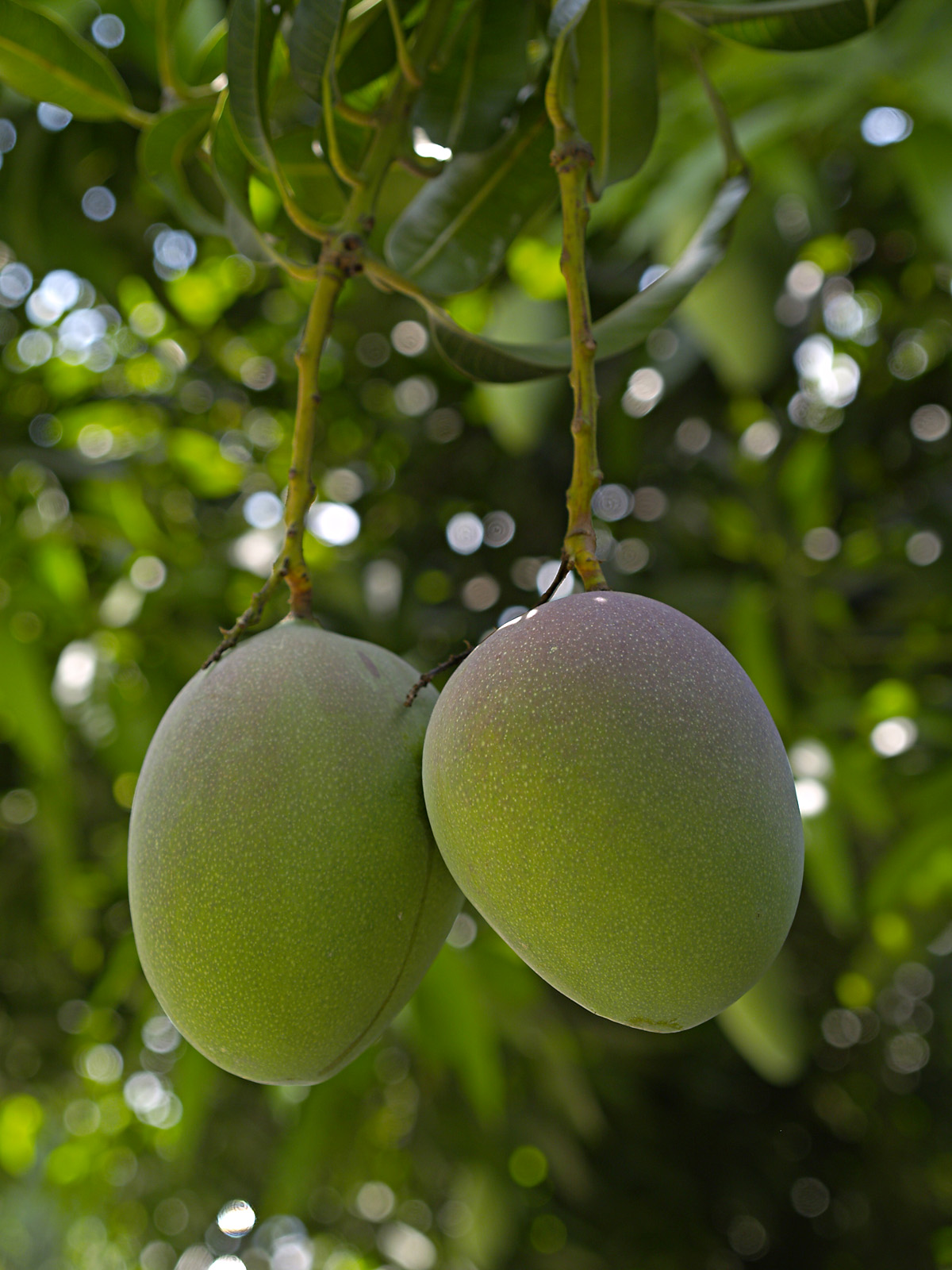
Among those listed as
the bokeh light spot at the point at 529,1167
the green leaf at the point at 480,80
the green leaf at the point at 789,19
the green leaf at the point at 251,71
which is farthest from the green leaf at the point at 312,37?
the bokeh light spot at the point at 529,1167

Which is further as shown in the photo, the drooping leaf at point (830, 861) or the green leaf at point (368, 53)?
the drooping leaf at point (830, 861)

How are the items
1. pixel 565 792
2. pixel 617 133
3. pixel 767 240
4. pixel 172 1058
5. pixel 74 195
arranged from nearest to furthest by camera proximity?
pixel 565 792 → pixel 617 133 → pixel 767 240 → pixel 74 195 → pixel 172 1058

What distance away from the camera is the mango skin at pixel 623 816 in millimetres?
445

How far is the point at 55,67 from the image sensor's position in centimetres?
81

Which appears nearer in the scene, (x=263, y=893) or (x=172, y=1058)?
(x=263, y=893)

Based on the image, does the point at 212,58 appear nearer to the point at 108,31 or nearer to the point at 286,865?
the point at 108,31

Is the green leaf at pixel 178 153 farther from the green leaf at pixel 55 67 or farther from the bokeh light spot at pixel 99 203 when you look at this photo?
the bokeh light spot at pixel 99 203

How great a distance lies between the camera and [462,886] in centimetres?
50

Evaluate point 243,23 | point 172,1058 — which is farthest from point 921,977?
point 243,23

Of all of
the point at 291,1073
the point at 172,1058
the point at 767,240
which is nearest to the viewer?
the point at 291,1073

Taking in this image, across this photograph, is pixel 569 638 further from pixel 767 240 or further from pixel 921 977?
pixel 921 977

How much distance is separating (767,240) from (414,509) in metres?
1.06

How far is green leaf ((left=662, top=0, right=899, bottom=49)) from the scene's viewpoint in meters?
0.68

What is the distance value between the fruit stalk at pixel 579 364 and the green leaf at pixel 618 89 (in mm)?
165
